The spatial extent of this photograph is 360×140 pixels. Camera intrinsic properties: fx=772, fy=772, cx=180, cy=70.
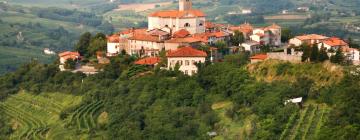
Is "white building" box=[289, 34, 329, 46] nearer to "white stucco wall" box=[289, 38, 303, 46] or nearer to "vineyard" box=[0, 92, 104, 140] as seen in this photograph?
"white stucco wall" box=[289, 38, 303, 46]

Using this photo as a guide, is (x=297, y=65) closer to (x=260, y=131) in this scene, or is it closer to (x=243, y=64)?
(x=243, y=64)

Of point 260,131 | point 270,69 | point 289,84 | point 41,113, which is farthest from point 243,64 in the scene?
point 41,113

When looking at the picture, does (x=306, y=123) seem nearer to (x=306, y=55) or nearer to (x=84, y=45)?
(x=306, y=55)

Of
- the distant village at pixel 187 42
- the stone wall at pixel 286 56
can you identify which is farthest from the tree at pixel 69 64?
the stone wall at pixel 286 56

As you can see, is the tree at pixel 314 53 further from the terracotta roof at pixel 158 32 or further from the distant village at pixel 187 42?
the terracotta roof at pixel 158 32

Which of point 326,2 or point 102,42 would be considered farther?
point 326,2

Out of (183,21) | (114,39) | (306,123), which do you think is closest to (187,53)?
(183,21)
